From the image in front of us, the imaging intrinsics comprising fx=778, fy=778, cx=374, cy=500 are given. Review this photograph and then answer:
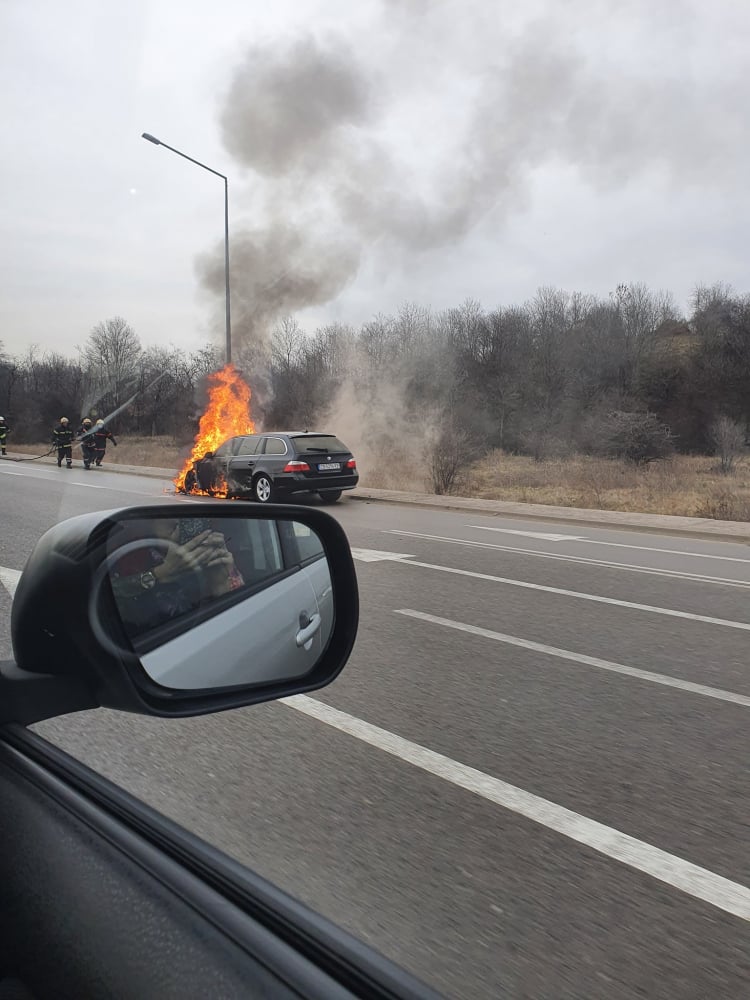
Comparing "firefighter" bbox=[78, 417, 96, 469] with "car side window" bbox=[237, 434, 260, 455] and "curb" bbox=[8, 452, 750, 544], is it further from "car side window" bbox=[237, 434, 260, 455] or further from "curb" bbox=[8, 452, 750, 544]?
"car side window" bbox=[237, 434, 260, 455]

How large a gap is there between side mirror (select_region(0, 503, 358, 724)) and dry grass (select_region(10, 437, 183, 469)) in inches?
974

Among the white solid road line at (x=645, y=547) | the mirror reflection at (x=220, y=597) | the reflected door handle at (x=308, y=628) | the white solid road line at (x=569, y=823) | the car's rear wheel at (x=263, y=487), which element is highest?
the mirror reflection at (x=220, y=597)

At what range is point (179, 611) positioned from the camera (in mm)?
1597

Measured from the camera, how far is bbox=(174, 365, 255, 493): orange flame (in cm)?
2041

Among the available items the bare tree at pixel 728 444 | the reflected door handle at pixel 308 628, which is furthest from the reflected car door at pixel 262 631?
the bare tree at pixel 728 444

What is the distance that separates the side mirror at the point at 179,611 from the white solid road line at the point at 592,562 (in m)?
6.68

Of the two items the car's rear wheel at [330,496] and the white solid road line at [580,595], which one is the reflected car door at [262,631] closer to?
the white solid road line at [580,595]

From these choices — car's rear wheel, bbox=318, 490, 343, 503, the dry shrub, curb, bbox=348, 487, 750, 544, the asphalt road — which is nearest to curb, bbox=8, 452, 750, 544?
curb, bbox=348, 487, 750, 544

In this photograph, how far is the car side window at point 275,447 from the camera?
1527cm

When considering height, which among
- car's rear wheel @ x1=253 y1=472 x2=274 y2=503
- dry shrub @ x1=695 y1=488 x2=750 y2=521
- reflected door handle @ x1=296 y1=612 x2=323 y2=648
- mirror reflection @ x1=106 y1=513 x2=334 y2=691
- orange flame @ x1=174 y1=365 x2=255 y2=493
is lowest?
dry shrub @ x1=695 y1=488 x2=750 y2=521

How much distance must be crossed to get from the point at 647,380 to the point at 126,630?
48.8 m

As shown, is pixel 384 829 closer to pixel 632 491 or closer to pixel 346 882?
pixel 346 882

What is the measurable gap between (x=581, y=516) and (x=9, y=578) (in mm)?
9955

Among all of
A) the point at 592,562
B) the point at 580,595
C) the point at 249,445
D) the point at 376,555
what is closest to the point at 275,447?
the point at 249,445
